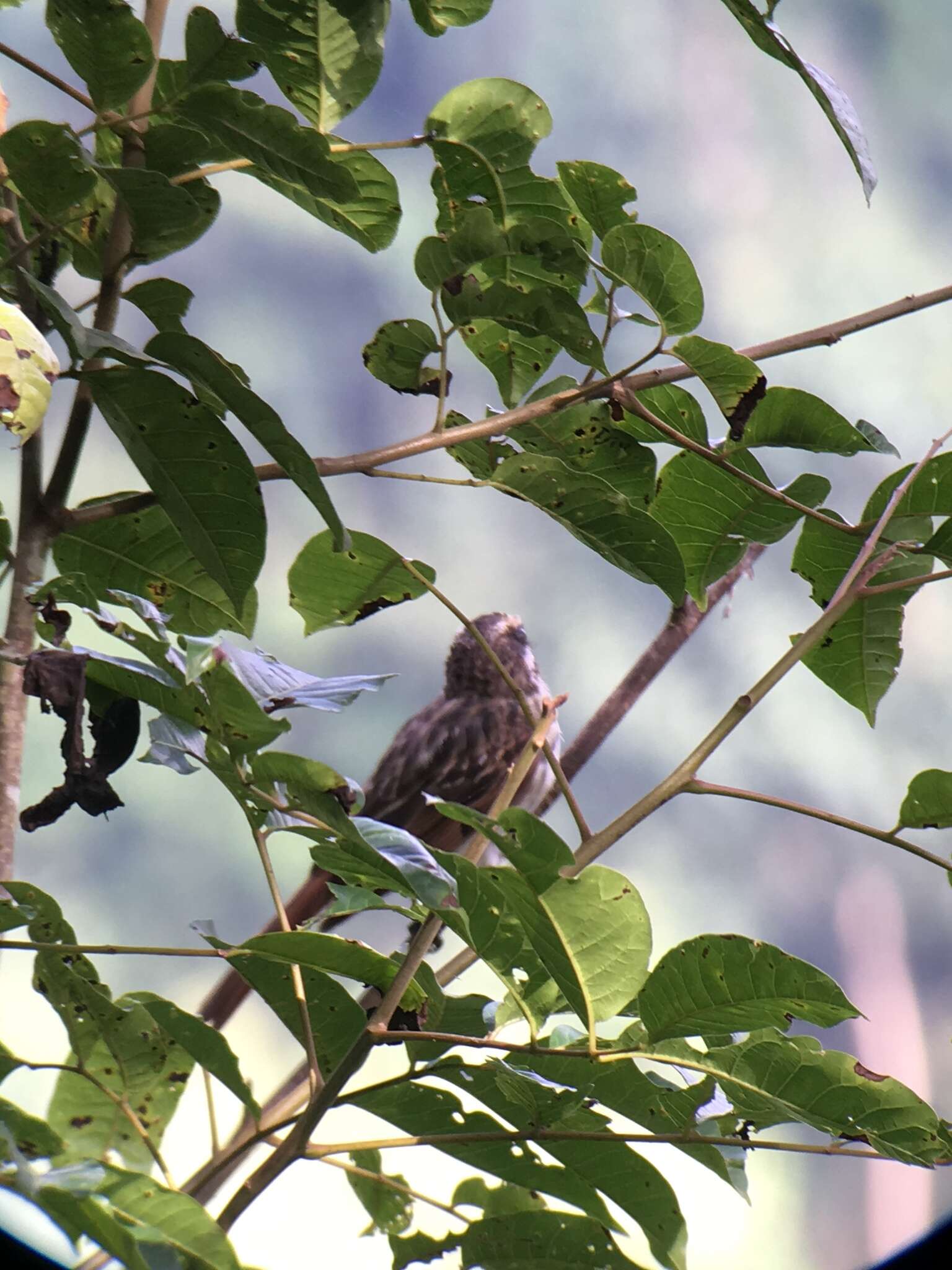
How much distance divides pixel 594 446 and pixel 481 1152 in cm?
29

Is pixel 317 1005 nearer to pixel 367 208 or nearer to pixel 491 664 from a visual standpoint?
pixel 367 208

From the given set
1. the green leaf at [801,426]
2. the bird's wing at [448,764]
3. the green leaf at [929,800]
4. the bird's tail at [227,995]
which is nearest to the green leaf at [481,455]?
the green leaf at [801,426]

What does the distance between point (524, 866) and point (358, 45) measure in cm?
28

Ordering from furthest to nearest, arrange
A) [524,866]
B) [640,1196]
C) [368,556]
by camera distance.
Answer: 1. [368,556]
2. [640,1196]
3. [524,866]

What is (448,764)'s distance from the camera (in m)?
1.43

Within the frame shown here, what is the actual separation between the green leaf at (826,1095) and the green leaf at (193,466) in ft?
0.77

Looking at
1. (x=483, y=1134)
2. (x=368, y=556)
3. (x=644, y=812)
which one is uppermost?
(x=368, y=556)

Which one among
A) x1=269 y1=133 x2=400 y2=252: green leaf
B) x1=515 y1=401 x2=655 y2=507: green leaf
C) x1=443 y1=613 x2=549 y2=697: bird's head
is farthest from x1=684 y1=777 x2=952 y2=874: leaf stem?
x1=443 y1=613 x2=549 y2=697: bird's head

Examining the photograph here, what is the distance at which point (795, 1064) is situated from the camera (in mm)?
411

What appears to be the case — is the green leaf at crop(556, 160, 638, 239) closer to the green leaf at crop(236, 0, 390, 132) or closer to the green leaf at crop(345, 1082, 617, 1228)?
the green leaf at crop(236, 0, 390, 132)

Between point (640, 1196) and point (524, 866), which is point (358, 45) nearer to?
point (524, 866)

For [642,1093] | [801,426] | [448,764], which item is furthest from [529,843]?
[448,764]

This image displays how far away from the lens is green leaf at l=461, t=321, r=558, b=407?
560mm

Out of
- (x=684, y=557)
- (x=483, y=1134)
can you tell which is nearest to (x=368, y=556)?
(x=684, y=557)
